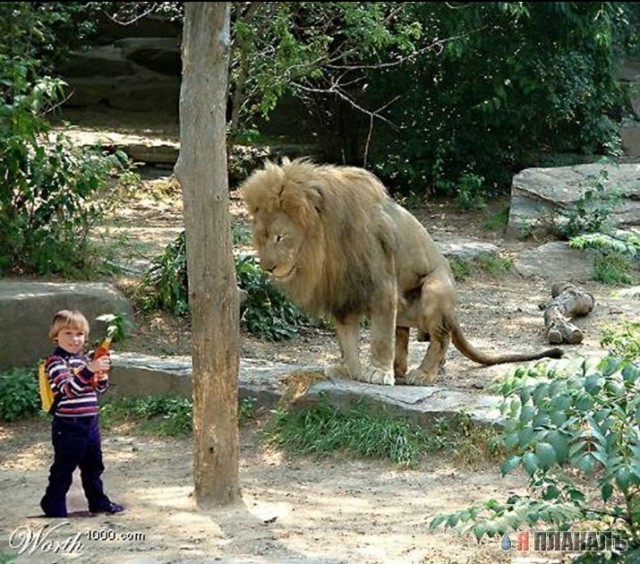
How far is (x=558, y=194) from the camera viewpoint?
42.1ft

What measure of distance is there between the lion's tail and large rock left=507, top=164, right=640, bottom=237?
4.82 meters

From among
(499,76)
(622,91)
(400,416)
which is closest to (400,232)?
(400,416)

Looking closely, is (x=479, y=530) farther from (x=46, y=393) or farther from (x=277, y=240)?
(x=277, y=240)

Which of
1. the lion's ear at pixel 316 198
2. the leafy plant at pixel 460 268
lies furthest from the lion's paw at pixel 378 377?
the leafy plant at pixel 460 268

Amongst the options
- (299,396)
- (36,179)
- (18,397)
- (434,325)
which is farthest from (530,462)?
(36,179)

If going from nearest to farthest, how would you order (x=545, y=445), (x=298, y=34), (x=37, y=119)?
(x=545, y=445)
(x=37, y=119)
(x=298, y=34)

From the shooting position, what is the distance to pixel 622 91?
51.2 feet

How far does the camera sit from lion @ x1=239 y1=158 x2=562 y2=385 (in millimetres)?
6621

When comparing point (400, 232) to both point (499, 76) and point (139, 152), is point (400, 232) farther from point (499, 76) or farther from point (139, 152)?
point (139, 152)

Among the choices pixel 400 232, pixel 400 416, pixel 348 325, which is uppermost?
pixel 400 232

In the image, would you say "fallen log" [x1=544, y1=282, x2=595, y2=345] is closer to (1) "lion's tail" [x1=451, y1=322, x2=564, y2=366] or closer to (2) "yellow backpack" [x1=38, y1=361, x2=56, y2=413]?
(1) "lion's tail" [x1=451, y1=322, x2=564, y2=366]

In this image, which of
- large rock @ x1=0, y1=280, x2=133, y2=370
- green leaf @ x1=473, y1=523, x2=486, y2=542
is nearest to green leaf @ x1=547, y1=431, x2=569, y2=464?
green leaf @ x1=473, y1=523, x2=486, y2=542

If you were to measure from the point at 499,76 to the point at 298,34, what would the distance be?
3530 mm

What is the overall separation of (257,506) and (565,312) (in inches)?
178
